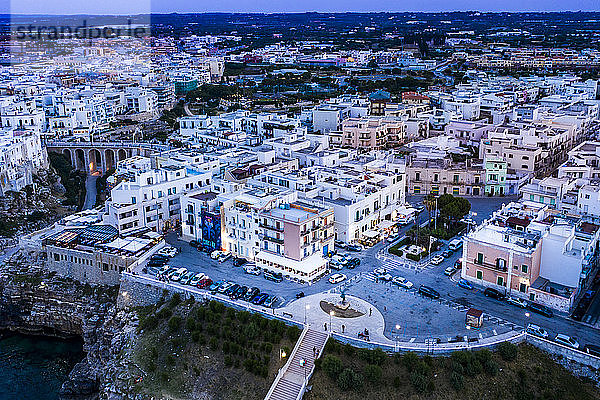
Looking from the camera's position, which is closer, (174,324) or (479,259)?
(174,324)

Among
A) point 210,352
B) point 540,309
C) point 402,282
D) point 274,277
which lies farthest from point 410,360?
point 274,277

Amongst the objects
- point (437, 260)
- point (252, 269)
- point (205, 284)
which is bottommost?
point (205, 284)

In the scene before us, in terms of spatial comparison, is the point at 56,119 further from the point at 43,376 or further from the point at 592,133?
the point at 592,133

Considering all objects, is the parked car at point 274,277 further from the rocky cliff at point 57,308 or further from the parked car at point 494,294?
the parked car at point 494,294

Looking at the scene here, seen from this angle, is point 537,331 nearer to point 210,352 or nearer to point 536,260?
point 536,260

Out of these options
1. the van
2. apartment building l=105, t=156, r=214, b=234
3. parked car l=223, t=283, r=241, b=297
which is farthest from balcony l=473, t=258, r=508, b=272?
apartment building l=105, t=156, r=214, b=234

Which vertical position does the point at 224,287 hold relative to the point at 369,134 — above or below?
below

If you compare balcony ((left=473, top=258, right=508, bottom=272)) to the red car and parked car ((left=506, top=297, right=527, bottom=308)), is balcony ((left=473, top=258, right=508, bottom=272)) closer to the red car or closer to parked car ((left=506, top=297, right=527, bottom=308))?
parked car ((left=506, top=297, right=527, bottom=308))

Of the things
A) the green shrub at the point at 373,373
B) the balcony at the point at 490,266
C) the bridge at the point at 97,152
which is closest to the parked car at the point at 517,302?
the balcony at the point at 490,266
